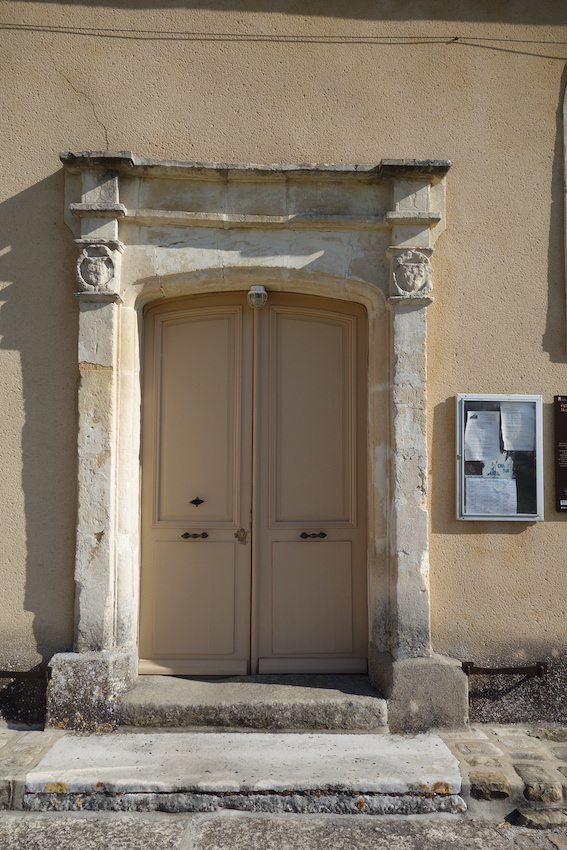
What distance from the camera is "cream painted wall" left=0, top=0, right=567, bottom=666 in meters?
3.85

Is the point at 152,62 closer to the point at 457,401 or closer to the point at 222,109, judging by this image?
the point at 222,109

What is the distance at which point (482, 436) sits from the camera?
389 centimetres

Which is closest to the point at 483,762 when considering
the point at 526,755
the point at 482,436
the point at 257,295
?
the point at 526,755

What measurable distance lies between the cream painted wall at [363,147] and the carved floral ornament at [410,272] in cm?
14

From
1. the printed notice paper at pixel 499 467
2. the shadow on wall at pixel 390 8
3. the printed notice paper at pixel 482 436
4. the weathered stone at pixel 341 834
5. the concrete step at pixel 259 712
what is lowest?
the weathered stone at pixel 341 834

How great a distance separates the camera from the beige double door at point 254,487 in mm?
4035

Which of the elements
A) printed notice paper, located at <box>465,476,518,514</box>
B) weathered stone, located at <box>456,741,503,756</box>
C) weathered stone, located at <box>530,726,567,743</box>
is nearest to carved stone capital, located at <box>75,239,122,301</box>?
printed notice paper, located at <box>465,476,518,514</box>

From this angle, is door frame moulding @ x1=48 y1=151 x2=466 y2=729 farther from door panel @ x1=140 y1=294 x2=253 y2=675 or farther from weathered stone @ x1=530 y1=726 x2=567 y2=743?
weathered stone @ x1=530 y1=726 x2=567 y2=743

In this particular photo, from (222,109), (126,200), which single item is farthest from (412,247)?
(126,200)

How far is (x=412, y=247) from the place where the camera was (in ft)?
12.7

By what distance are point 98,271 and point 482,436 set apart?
238 centimetres

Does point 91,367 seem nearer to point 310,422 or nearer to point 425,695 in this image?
point 310,422

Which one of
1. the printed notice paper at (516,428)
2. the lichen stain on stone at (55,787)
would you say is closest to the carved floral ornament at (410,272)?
the printed notice paper at (516,428)

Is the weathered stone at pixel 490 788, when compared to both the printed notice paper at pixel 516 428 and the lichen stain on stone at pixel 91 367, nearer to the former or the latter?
the printed notice paper at pixel 516 428
